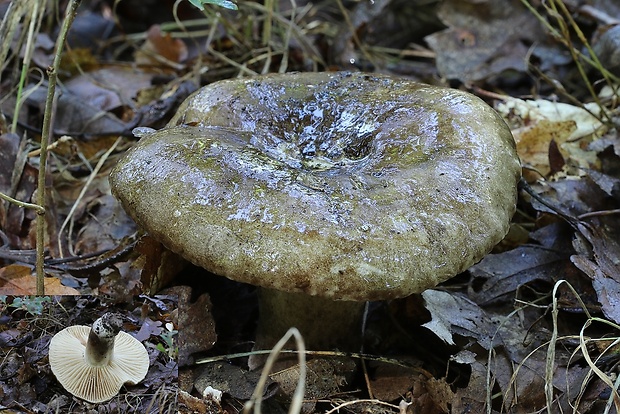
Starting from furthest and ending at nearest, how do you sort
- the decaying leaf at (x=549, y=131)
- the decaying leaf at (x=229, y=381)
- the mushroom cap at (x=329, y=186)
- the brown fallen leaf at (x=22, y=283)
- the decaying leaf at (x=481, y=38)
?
the decaying leaf at (x=481, y=38) → the decaying leaf at (x=549, y=131) → the brown fallen leaf at (x=22, y=283) → the decaying leaf at (x=229, y=381) → the mushroom cap at (x=329, y=186)

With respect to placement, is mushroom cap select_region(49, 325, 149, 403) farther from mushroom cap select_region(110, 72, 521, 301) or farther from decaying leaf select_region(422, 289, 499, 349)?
decaying leaf select_region(422, 289, 499, 349)

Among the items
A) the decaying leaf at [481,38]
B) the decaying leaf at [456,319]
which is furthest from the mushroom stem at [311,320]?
the decaying leaf at [481,38]

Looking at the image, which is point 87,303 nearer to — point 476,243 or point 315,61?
point 476,243

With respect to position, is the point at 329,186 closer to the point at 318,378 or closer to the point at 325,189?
the point at 325,189

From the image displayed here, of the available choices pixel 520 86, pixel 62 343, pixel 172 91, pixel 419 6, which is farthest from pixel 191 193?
pixel 419 6

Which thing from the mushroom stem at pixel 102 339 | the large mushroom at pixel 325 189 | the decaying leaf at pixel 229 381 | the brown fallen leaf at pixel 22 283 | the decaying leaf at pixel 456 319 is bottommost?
the decaying leaf at pixel 456 319

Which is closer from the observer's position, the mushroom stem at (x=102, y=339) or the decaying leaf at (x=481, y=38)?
the mushroom stem at (x=102, y=339)

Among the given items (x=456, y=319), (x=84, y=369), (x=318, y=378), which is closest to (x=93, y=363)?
(x=84, y=369)

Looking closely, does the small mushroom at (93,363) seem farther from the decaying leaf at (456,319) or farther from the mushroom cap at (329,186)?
the decaying leaf at (456,319)
